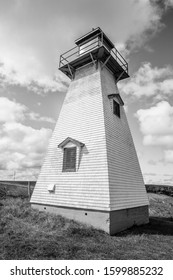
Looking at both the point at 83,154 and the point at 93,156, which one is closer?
the point at 93,156

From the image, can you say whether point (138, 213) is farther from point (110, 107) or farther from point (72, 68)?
point (72, 68)

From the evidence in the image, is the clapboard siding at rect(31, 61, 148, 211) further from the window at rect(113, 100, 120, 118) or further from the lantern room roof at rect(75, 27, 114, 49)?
the lantern room roof at rect(75, 27, 114, 49)

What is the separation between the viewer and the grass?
6008mm

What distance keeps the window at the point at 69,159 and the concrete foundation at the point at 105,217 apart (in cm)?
244

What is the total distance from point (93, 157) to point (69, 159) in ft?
6.42

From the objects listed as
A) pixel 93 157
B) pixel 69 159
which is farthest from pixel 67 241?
pixel 69 159

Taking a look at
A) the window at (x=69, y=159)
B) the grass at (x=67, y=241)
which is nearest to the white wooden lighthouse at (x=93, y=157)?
the window at (x=69, y=159)

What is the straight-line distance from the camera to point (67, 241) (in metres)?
7.14

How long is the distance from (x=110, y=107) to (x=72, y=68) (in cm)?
550

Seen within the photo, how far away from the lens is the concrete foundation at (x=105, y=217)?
888 cm

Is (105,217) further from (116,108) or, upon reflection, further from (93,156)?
(116,108)

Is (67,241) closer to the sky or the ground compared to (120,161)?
closer to the ground
